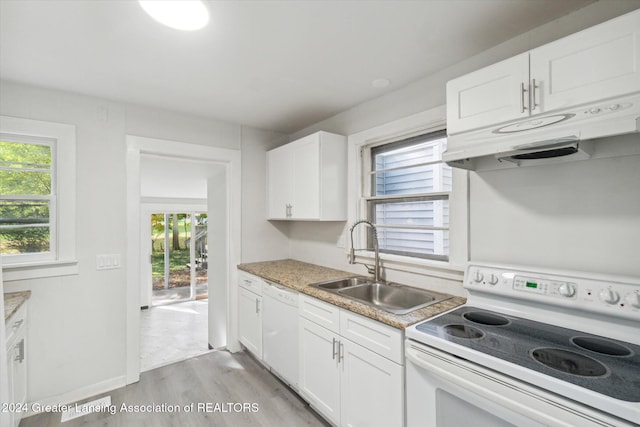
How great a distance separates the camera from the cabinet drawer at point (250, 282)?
9.00 ft

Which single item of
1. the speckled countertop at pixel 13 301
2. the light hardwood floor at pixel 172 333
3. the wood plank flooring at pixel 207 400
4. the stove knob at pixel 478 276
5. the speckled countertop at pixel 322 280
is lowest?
the light hardwood floor at pixel 172 333

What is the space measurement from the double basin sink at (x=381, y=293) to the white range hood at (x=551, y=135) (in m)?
0.91

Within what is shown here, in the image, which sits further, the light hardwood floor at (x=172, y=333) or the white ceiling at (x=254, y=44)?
the light hardwood floor at (x=172, y=333)

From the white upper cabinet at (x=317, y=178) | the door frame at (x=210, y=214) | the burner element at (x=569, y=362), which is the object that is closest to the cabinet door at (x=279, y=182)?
the white upper cabinet at (x=317, y=178)

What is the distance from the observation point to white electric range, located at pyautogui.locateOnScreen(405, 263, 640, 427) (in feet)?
3.09

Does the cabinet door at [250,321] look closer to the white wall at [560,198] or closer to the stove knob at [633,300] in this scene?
the white wall at [560,198]

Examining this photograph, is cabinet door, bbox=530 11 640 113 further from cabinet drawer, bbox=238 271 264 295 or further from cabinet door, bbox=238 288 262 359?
cabinet door, bbox=238 288 262 359

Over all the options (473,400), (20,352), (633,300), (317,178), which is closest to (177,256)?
(20,352)

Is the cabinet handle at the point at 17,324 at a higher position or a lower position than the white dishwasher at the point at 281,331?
higher

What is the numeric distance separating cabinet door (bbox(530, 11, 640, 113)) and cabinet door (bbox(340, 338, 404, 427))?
1439mm

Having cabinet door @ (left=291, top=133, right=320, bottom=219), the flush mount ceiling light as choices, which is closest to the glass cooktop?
cabinet door @ (left=291, top=133, right=320, bottom=219)

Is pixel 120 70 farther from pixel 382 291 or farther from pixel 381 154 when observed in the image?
pixel 382 291

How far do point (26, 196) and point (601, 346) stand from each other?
3568 mm

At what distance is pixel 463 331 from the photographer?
4.56 ft
